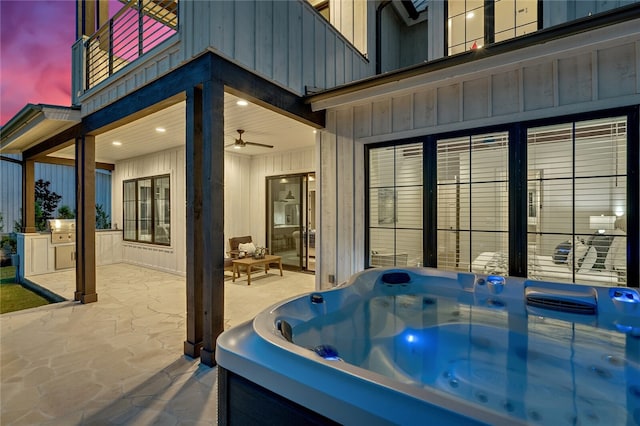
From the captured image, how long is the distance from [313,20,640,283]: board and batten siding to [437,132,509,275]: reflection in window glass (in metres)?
0.24

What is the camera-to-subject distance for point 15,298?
453 centimetres

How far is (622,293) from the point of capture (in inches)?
89.4

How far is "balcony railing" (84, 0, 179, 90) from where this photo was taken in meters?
3.15

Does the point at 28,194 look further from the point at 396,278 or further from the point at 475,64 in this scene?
the point at 475,64

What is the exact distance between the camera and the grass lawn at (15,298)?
4.11 meters

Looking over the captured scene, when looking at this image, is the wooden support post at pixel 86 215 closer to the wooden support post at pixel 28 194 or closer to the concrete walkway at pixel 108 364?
the concrete walkway at pixel 108 364

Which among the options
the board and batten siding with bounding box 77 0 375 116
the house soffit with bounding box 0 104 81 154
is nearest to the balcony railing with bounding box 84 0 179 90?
the board and batten siding with bounding box 77 0 375 116

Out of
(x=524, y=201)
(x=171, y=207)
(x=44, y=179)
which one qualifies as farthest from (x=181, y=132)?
(x=44, y=179)

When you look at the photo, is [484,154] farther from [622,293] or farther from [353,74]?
[353,74]

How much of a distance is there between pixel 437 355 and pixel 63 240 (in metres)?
7.62

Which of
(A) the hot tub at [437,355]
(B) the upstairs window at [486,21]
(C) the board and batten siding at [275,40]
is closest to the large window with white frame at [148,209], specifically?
(C) the board and batten siding at [275,40]

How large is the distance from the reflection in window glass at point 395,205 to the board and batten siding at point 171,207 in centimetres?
413

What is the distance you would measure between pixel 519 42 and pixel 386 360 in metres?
2.63

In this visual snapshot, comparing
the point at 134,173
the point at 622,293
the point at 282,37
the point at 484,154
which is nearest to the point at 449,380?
the point at 622,293
